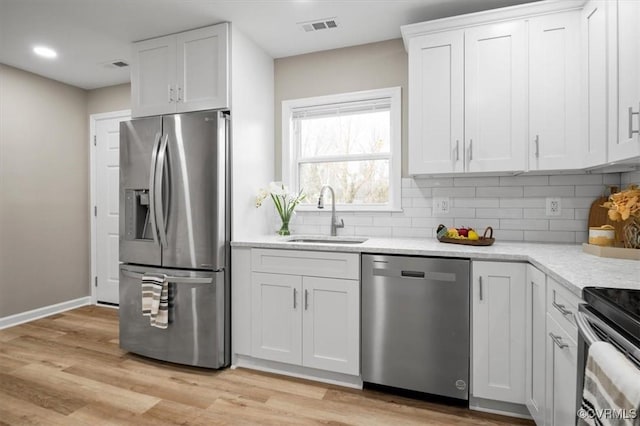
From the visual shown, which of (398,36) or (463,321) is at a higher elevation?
(398,36)

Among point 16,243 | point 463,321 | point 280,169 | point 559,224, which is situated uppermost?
point 280,169

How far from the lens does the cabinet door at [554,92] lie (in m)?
2.15

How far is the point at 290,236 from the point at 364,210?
2.22 feet

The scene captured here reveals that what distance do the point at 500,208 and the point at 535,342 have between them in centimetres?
108

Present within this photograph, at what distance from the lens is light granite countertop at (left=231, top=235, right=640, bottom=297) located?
1.32 metres

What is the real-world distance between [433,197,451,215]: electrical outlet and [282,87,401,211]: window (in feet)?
0.96

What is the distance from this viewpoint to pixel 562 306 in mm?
1426

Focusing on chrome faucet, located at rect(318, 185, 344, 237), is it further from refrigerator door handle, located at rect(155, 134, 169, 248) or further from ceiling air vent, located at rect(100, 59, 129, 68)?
ceiling air vent, located at rect(100, 59, 129, 68)

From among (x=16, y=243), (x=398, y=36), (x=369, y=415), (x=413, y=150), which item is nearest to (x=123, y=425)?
(x=369, y=415)

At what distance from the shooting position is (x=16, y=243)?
3547 millimetres

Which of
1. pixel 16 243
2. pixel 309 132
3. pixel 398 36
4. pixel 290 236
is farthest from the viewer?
pixel 16 243

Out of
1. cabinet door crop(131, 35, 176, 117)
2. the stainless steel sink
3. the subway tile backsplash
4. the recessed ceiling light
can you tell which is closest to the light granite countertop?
the subway tile backsplash

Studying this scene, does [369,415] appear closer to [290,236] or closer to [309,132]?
[290,236]

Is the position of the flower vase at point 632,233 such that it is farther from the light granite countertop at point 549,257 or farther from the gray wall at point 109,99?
the gray wall at point 109,99
